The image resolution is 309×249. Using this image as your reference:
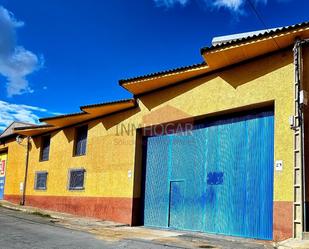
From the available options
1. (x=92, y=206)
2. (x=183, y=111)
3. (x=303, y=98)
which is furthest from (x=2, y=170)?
(x=303, y=98)

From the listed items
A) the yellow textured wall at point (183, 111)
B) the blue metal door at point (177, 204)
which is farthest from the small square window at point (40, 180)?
the blue metal door at point (177, 204)

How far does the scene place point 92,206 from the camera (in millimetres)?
18453

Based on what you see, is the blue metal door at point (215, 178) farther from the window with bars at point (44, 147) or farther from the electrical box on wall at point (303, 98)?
the window with bars at point (44, 147)

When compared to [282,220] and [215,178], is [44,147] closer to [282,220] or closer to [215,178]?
[215,178]

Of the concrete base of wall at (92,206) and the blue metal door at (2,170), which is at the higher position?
the blue metal door at (2,170)

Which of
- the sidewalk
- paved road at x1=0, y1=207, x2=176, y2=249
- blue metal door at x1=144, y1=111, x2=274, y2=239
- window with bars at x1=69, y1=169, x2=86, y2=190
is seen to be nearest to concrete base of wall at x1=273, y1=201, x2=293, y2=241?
the sidewalk

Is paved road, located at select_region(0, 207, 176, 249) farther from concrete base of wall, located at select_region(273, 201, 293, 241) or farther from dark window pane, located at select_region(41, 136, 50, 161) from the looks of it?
dark window pane, located at select_region(41, 136, 50, 161)

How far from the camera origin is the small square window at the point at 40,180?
22587mm

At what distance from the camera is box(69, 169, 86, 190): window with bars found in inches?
773

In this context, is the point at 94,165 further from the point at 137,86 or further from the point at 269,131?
the point at 269,131

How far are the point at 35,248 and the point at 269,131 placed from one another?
739 cm

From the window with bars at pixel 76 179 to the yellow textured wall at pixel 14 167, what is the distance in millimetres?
6027

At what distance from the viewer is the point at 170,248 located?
10359mm

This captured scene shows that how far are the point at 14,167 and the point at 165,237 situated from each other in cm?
1690
